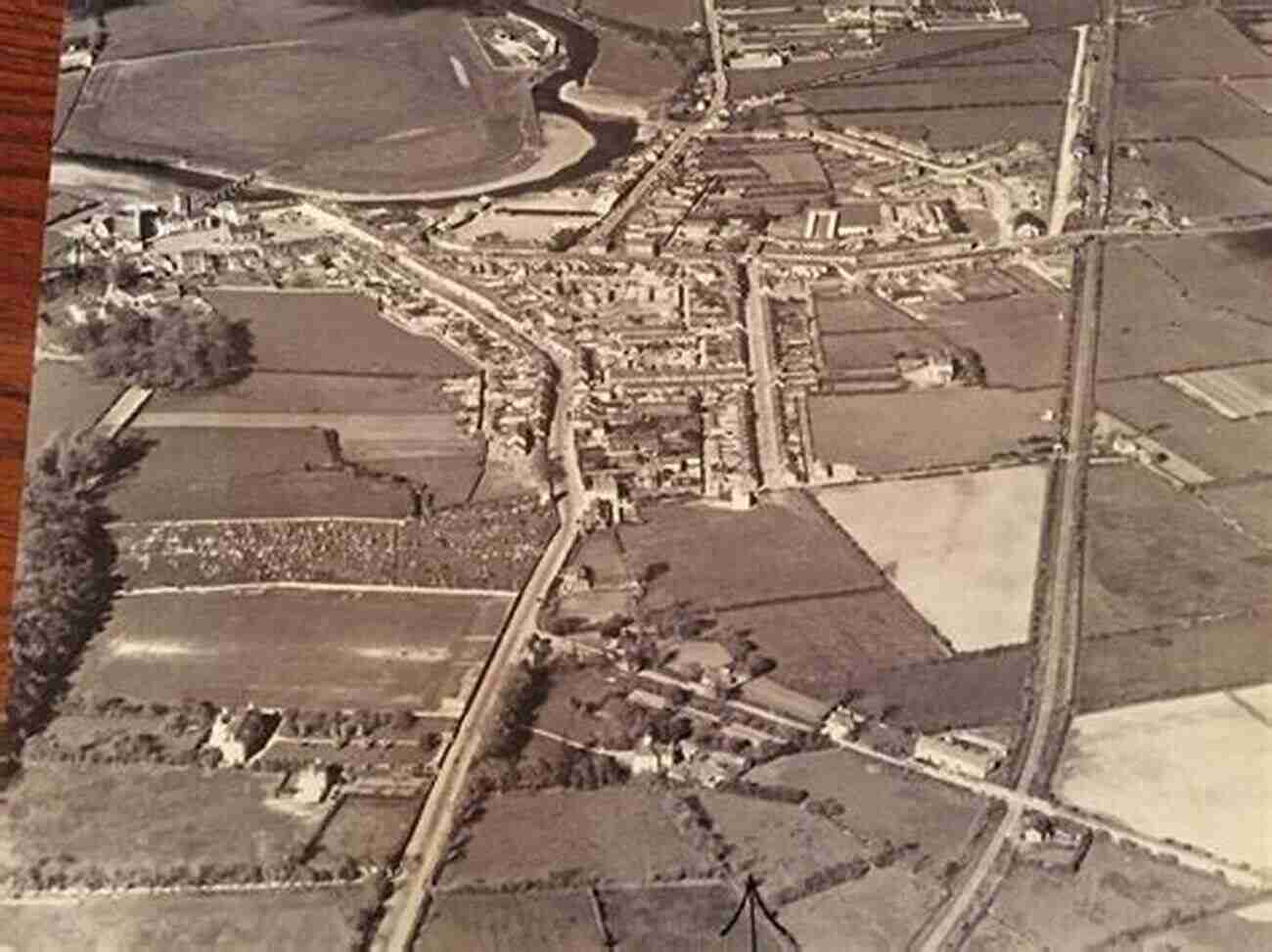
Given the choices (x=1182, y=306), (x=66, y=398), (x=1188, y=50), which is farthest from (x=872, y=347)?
(x=1188, y=50)

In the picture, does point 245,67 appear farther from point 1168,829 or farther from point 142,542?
point 1168,829

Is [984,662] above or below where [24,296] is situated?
below

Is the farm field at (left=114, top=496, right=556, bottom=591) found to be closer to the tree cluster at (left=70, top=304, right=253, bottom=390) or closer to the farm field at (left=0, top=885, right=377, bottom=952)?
the tree cluster at (left=70, top=304, right=253, bottom=390)

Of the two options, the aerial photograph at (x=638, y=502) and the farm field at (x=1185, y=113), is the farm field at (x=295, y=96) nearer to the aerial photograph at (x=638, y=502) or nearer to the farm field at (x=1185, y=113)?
the aerial photograph at (x=638, y=502)

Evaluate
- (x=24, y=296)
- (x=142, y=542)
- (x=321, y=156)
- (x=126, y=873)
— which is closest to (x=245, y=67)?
(x=321, y=156)

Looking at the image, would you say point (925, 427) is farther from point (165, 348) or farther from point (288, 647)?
point (165, 348)

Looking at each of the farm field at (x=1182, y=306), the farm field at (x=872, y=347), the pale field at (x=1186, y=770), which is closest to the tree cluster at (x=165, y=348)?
the farm field at (x=872, y=347)
